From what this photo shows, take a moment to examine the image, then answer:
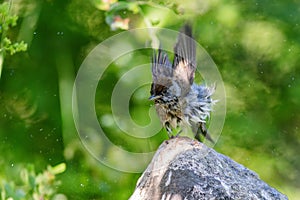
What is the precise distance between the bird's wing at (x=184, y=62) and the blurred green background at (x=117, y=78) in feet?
2.32

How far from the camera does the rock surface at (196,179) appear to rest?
2.34 m

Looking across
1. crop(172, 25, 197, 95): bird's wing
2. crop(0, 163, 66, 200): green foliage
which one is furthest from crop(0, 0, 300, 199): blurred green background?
crop(0, 163, 66, 200): green foliage

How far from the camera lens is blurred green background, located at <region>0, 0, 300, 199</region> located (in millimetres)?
4039

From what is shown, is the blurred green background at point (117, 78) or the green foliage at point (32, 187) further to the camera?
the blurred green background at point (117, 78)

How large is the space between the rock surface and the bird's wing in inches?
15.2

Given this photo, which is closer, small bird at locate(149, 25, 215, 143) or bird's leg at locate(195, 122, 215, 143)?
small bird at locate(149, 25, 215, 143)

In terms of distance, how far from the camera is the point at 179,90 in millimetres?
2854

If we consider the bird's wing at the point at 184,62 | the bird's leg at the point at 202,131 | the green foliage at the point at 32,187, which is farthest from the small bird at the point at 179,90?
the green foliage at the point at 32,187

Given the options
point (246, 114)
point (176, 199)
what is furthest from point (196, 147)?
point (246, 114)

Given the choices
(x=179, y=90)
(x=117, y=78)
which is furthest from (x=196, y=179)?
(x=117, y=78)

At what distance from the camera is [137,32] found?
Result: 397cm

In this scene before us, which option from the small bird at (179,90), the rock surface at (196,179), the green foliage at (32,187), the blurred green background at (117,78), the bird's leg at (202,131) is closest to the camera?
the green foliage at (32,187)

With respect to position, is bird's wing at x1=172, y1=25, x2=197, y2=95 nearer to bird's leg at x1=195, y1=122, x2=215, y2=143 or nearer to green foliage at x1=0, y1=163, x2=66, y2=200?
bird's leg at x1=195, y1=122, x2=215, y2=143

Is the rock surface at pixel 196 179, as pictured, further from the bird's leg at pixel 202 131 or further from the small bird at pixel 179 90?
the bird's leg at pixel 202 131
